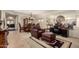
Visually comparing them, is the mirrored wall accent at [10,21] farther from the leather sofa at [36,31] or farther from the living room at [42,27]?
the leather sofa at [36,31]

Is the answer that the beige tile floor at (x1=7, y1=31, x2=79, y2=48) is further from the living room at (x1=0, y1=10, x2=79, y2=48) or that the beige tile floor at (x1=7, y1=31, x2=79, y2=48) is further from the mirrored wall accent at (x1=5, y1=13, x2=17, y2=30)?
the mirrored wall accent at (x1=5, y1=13, x2=17, y2=30)

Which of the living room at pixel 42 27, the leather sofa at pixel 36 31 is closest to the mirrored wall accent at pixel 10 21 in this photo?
the living room at pixel 42 27

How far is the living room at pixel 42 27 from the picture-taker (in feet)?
11.6

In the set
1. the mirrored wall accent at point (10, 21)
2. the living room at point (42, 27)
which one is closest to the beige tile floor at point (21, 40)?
the living room at point (42, 27)

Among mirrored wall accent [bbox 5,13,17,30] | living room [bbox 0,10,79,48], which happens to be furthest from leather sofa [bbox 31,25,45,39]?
mirrored wall accent [bbox 5,13,17,30]

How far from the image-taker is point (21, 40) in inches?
140

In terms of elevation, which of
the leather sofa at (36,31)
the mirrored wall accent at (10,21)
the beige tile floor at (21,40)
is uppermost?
the mirrored wall accent at (10,21)

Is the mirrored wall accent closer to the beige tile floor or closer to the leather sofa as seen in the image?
the beige tile floor

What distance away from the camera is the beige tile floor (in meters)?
3.54

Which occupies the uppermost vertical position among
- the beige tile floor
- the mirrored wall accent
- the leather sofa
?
the mirrored wall accent

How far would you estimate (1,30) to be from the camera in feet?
11.6

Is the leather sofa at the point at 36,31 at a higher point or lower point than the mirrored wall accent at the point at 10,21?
lower

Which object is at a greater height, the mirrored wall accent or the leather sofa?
the mirrored wall accent
